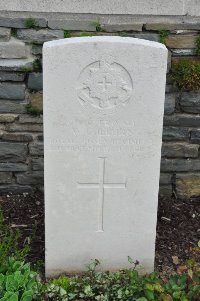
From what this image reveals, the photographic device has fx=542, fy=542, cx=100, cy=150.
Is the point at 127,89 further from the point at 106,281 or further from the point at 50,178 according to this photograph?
the point at 106,281

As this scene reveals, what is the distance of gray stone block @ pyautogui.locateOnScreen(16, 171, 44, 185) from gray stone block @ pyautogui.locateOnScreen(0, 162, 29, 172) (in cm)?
5

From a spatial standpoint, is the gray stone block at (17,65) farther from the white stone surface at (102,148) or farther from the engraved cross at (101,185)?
the engraved cross at (101,185)

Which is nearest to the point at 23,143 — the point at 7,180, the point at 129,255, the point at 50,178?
the point at 7,180

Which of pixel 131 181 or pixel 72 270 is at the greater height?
pixel 131 181

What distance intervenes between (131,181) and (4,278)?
90cm

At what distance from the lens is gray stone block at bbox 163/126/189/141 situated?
4.03 m

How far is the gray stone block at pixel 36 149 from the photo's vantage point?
13.3ft

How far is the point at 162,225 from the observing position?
391cm

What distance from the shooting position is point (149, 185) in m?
3.19

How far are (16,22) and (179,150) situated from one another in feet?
4.98

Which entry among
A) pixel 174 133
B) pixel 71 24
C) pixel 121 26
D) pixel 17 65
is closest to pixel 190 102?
pixel 174 133

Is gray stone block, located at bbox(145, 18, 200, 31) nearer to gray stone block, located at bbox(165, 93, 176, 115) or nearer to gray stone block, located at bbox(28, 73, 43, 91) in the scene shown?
gray stone block, located at bbox(165, 93, 176, 115)

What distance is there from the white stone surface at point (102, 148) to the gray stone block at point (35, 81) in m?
0.93

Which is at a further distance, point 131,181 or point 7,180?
point 7,180
